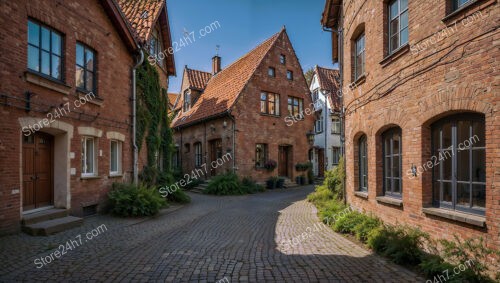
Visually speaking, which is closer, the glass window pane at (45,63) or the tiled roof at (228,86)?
the glass window pane at (45,63)

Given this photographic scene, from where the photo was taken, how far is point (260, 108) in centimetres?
1842

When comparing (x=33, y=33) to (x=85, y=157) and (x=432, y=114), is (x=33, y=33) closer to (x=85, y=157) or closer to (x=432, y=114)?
(x=85, y=157)

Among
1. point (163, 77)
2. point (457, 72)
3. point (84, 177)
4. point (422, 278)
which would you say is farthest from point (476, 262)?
point (163, 77)

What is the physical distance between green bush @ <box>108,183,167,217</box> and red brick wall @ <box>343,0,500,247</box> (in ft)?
21.5

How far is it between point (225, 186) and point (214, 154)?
3.83 m

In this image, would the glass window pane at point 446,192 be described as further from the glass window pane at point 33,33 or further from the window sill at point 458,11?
the glass window pane at point 33,33

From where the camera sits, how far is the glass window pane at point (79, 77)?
912cm

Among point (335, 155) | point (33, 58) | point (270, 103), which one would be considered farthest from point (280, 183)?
point (33, 58)

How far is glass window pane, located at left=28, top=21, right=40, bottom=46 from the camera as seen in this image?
754 centimetres

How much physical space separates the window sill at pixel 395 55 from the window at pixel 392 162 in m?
1.59

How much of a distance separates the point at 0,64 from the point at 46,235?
4008 mm

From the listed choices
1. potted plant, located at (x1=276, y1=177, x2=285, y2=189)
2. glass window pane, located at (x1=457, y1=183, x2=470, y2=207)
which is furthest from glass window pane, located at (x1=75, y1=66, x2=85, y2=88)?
potted plant, located at (x1=276, y1=177, x2=285, y2=189)

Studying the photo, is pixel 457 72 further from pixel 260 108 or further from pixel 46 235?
pixel 260 108

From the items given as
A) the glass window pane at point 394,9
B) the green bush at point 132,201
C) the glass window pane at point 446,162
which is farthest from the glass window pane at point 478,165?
the green bush at point 132,201
